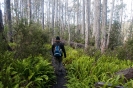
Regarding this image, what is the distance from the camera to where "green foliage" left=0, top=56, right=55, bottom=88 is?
20.8ft

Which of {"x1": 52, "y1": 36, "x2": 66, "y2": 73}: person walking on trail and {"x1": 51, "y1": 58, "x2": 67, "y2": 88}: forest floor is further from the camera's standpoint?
{"x1": 52, "y1": 36, "x2": 66, "y2": 73}: person walking on trail

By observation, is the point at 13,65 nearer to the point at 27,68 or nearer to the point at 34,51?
the point at 27,68

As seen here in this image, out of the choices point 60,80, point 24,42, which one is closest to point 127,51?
point 60,80

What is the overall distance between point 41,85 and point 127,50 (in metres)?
7.33

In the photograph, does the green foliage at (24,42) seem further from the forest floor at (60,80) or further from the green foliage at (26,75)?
the forest floor at (60,80)

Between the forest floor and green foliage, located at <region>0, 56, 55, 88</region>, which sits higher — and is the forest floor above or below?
below

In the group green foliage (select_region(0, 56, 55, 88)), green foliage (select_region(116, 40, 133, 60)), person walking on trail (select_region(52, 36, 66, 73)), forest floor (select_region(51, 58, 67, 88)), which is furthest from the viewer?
green foliage (select_region(116, 40, 133, 60))

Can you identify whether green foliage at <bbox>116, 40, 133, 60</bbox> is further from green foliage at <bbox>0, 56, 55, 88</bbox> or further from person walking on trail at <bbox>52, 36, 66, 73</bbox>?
green foliage at <bbox>0, 56, 55, 88</bbox>

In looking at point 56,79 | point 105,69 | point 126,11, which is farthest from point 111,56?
point 126,11

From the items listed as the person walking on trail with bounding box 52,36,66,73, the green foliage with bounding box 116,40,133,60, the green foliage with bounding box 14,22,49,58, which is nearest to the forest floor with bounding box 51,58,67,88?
the person walking on trail with bounding box 52,36,66,73

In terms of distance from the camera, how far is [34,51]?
9.90 meters

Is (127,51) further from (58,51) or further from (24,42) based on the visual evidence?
(24,42)

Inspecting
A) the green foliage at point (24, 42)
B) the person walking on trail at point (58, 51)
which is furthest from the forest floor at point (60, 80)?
the green foliage at point (24, 42)

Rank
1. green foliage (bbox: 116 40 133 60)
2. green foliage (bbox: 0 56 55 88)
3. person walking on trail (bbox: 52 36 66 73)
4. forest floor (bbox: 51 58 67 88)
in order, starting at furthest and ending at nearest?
green foliage (bbox: 116 40 133 60) < person walking on trail (bbox: 52 36 66 73) < forest floor (bbox: 51 58 67 88) < green foliage (bbox: 0 56 55 88)
